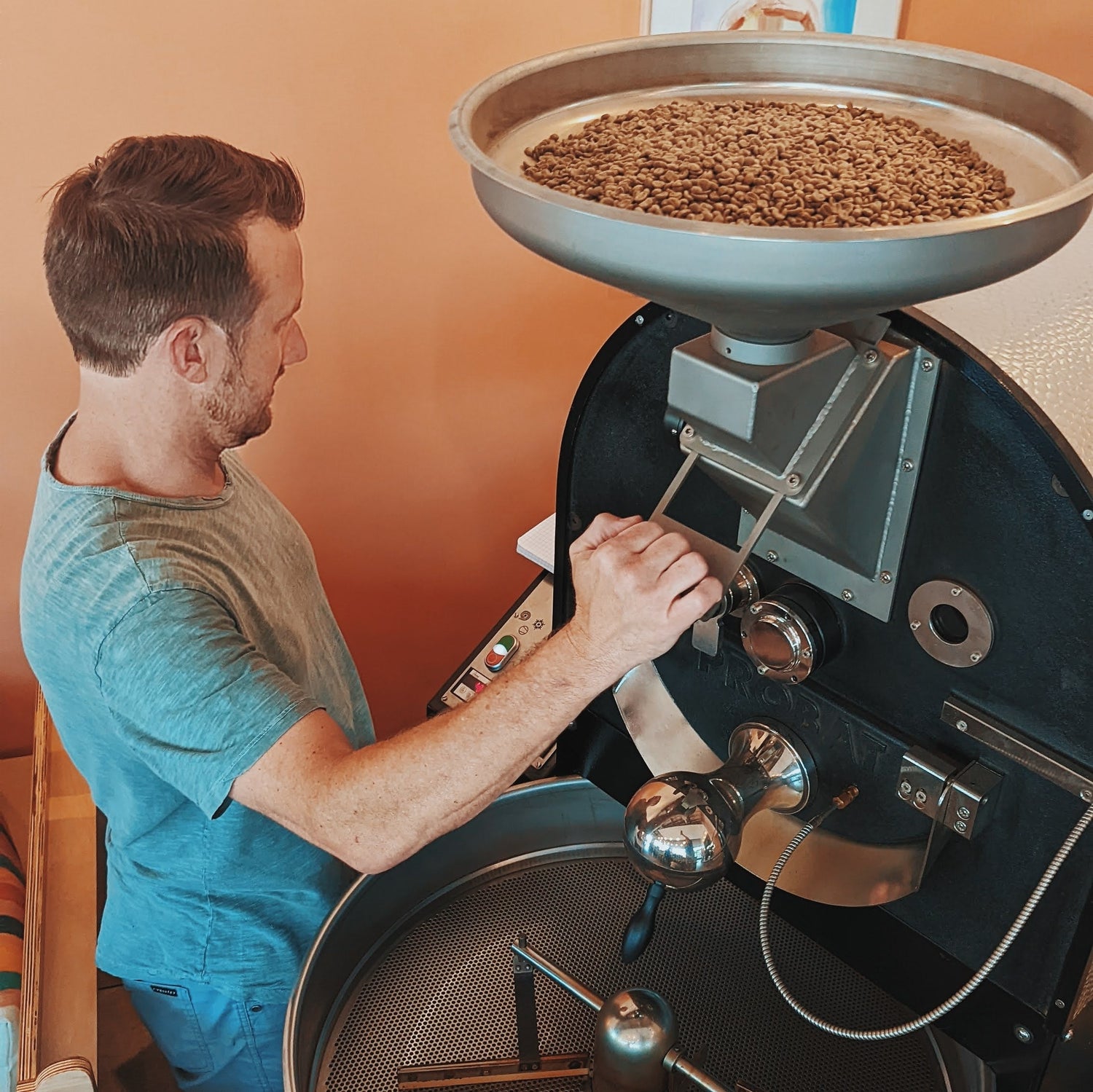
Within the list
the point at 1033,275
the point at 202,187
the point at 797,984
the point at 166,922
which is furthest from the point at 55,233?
the point at 797,984

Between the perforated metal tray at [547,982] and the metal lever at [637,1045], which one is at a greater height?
the metal lever at [637,1045]

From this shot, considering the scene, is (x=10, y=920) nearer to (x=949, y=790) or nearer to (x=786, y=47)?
(x=949, y=790)

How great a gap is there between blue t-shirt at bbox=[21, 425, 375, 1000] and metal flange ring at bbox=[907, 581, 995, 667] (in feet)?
1.77

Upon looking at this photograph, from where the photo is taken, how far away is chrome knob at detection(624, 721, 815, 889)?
865 mm

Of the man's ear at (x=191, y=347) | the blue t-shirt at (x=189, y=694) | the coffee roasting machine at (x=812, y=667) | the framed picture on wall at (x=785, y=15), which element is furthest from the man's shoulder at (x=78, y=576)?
the framed picture on wall at (x=785, y=15)

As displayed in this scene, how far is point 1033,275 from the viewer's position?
843mm

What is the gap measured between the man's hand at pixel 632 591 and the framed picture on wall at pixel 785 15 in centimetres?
115

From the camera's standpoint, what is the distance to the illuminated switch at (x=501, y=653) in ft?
5.06

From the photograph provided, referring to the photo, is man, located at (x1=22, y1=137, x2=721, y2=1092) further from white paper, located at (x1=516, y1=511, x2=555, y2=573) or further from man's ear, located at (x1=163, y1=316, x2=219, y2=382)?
white paper, located at (x1=516, y1=511, x2=555, y2=573)

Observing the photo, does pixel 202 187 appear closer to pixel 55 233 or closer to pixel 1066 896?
pixel 55 233

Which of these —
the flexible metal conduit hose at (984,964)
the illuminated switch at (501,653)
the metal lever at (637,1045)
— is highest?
the flexible metal conduit hose at (984,964)

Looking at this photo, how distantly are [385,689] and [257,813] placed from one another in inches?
43.0

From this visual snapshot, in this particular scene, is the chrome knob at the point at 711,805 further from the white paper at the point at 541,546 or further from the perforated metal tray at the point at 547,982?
the white paper at the point at 541,546

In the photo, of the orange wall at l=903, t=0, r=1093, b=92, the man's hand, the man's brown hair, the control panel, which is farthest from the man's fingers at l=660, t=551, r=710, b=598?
the orange wall at l=903, t=0, r=1093, b=92
